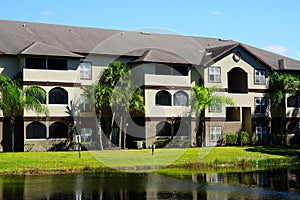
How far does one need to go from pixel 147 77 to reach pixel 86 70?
219 inches

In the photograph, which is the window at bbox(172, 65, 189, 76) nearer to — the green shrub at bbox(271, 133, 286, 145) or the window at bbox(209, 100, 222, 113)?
the window at bbox(209, 100, 222, 113)

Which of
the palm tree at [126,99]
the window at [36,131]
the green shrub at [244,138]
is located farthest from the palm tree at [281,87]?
the window at [36,131]

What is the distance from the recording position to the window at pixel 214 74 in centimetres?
5222

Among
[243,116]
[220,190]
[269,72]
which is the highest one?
[269,72]

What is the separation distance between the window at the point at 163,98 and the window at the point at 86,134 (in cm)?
698

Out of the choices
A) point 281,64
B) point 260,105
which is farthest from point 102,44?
point 281,64

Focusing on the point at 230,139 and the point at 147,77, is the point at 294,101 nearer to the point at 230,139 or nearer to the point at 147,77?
the point at 230,139

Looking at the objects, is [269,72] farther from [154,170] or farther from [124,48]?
[154,170]

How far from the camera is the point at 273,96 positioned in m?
55.2

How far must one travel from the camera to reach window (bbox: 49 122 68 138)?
153 feet

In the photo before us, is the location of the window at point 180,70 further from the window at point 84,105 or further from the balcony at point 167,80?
the window at point 84,105

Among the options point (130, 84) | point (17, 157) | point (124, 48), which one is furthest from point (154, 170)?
point (124, 48)

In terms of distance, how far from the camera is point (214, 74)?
52.4 meters

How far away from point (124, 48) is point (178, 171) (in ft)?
66.0
